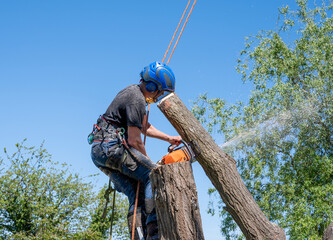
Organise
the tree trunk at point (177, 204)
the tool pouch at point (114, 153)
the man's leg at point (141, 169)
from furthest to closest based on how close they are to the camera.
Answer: the tool pouch at point (114, 153), the man's leg at point (141, 169), the tree trunk at point (177, 204)

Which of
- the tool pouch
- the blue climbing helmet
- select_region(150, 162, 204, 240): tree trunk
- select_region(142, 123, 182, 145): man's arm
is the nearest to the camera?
select_region(150, 162, 204, 240): tree trunk

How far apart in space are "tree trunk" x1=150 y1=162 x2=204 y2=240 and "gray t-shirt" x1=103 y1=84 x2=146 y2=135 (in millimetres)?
724

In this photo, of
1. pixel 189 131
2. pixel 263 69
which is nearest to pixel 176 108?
pixel 189 131

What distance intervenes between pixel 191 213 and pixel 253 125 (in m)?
12.3

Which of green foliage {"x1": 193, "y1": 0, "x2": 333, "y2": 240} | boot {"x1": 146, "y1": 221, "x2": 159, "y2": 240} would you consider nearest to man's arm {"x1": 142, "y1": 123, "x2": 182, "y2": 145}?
boot {"x1": 146, "y1": 221, "x2": 159, "y2": 240}

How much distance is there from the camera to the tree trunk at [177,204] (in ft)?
10.7

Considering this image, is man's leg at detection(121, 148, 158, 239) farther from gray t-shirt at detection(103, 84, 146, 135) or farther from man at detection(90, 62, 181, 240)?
gray t-shirt at detection(103, 84, 146, 135)

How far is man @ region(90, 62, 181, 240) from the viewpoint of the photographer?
380 centimetres

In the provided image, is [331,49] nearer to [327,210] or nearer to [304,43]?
[304,43]

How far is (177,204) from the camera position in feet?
10.7

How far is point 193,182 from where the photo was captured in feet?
11.2

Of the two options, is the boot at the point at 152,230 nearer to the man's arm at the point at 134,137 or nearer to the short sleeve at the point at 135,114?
the man's arm at the point at 134,137

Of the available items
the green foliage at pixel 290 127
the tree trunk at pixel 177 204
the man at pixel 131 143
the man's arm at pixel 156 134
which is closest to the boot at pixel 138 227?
the man at pixel 131 143

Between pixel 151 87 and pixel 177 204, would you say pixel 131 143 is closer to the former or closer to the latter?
pixel 151 87
